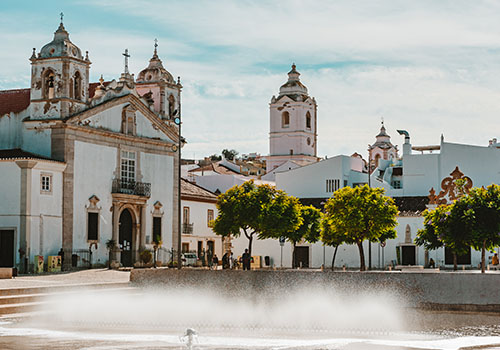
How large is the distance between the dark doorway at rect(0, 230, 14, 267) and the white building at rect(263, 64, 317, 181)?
5999 centimetres

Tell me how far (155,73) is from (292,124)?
156 feet

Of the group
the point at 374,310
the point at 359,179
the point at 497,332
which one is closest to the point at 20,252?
the point at 374,310

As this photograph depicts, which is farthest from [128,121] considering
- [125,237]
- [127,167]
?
[125,237]

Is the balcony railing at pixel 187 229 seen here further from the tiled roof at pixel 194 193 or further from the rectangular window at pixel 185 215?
the tiled roof at pixel 194 193

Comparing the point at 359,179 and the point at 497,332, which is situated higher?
the point at 359,179

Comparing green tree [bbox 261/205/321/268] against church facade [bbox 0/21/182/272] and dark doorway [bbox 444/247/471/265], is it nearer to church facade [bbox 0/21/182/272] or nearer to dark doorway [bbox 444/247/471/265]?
church facade [bbox 0/21/182/272]

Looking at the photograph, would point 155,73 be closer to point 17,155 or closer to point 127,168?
point 127,168

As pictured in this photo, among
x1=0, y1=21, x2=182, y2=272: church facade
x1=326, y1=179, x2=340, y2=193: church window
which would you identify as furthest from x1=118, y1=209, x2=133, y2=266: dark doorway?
x1=326, y1=179, x2=340, y2=193: church window

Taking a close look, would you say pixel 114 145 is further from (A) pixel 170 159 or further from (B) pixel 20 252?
(B) pixel 20 252

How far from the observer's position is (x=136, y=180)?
4544cm

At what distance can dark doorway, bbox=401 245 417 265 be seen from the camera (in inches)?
2188

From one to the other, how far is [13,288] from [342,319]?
31.1 feet

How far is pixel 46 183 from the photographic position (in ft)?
128

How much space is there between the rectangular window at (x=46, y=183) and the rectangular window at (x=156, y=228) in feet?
28.4
